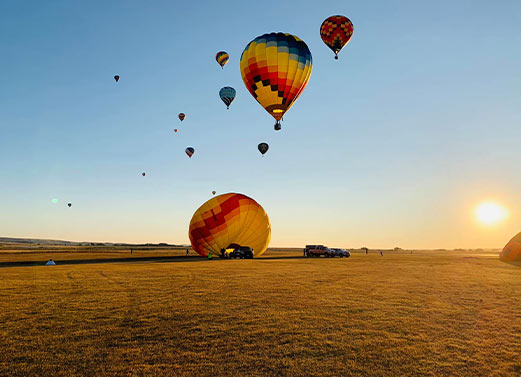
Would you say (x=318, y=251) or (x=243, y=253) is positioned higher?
(x=318, y=251)

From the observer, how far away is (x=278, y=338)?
8.44 m

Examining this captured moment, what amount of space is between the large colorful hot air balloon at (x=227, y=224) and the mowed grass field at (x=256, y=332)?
24.4m

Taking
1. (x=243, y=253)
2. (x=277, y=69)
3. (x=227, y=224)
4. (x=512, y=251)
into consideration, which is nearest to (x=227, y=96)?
(x=277, y=69)

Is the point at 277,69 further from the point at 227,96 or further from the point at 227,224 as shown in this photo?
the point at 227,224

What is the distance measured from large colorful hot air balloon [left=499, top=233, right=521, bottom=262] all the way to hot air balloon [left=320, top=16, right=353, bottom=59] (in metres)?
29.7

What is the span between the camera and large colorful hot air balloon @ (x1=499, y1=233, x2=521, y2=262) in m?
43.3

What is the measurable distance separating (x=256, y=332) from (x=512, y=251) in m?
45.3

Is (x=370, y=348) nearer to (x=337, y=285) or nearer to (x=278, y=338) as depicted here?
(x=278, y=338)

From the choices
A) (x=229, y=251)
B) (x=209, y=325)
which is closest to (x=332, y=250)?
(x=229, y=251)

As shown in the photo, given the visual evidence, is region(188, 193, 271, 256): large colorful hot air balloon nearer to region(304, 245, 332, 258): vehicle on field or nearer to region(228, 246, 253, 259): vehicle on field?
region(228, 246, 253, 259): vehicle on field

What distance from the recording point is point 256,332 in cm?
887

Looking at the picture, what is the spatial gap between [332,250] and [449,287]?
32.8 metres

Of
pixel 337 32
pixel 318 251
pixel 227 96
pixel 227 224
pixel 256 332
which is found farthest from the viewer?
pixel 318 251

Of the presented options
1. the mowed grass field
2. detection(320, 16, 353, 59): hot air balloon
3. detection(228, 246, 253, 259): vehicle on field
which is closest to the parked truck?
detection(228, 246, 253, 259): vehicle on field
